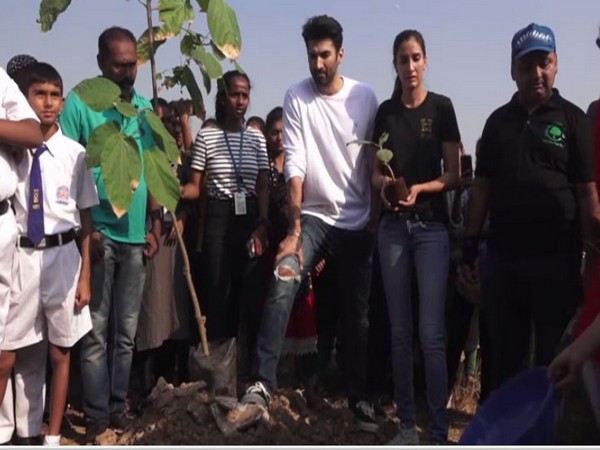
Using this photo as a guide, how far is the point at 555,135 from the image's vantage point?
13.4ft

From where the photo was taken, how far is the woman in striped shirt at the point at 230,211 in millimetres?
5312

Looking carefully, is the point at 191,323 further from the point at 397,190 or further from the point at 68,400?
the point at 397,190

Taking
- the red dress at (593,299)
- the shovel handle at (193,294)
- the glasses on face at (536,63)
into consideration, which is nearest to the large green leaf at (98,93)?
the shovel handle at (193,294)

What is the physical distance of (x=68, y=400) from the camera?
5.57 m

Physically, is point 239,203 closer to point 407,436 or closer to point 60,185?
point 60,185

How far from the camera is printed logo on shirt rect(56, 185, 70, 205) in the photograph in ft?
14.4

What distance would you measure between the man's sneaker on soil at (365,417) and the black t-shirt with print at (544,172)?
1.18 meters

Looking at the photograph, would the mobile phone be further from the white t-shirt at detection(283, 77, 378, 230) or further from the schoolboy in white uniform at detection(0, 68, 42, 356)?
the schoolboy in white uniform at detection(0, 68, 42, 356)

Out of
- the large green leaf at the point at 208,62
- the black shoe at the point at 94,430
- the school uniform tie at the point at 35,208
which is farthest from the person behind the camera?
the black shoe at the point at 94,430

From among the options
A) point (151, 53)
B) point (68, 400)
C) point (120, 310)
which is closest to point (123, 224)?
point (120, 310)

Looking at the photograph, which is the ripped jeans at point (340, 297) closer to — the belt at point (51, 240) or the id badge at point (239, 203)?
the id badge at point (239, 203)

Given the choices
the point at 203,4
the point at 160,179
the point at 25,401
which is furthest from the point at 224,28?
the point at 25,401

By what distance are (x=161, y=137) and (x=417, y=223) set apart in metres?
1.25

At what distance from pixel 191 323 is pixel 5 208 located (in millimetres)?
1808
